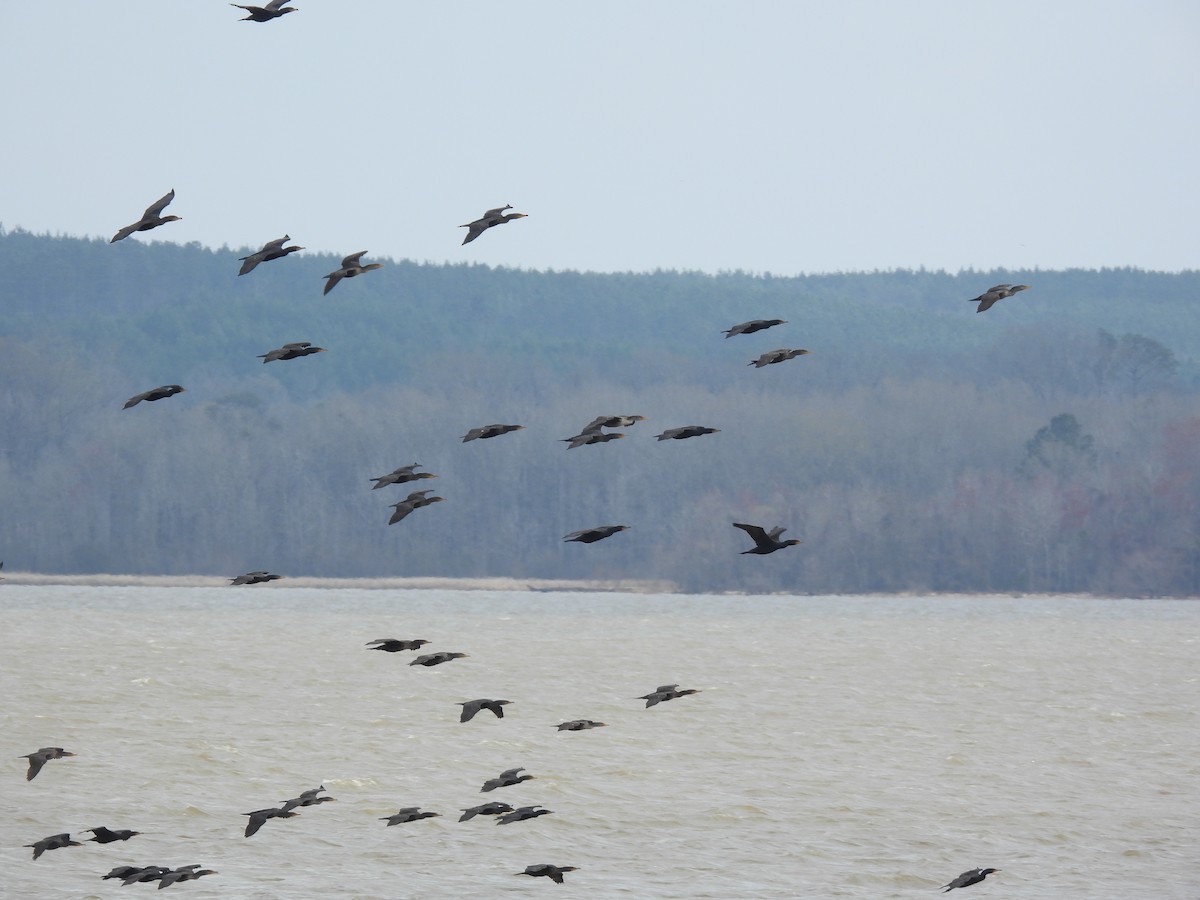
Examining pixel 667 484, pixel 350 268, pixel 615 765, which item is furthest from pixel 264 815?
pixel 667 484

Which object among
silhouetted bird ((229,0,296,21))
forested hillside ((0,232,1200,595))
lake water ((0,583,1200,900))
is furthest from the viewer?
forested hillside ((0,232,1200,595))

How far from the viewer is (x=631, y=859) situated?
32312 mm

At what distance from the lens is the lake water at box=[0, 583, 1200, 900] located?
31281 mm

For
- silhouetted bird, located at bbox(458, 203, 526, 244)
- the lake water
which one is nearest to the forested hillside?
the lake water

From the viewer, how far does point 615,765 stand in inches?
1703

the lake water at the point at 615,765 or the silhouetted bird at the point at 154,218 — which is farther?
the lake water at the point at 615,765

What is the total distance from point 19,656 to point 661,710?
2796 centimetres

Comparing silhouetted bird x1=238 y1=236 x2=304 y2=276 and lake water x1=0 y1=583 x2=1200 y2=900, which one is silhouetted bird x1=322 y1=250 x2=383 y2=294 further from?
lake water x1=0 y1=583 x2=1200 y2=900

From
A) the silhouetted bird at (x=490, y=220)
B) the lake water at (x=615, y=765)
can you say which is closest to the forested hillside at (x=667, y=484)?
the lake water at (x=615, y=765)

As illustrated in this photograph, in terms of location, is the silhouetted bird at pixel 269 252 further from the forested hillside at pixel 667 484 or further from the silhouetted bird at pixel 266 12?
the forested hillside at pixel 667 484

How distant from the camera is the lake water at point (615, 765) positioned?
31.3 m

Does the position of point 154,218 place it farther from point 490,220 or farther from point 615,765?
point 615,765

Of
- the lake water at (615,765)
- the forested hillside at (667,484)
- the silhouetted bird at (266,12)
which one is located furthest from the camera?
the forested hillside at (667,484)

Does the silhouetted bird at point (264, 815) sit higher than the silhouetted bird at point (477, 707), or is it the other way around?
the silhouetted bird at point (477, 707)
